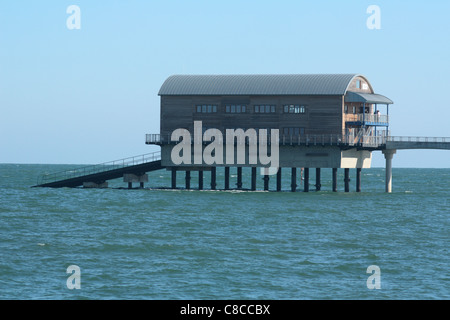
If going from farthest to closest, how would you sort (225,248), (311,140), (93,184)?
(93,184) → (311,140) → (225,248)

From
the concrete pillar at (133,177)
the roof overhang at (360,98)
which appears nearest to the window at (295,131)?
the roof overhang at (360,98)

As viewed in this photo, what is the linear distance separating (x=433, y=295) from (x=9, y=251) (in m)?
20.6

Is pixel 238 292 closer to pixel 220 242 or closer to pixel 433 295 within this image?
pixel 433 295

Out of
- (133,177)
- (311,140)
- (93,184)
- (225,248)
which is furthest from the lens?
(93,184)

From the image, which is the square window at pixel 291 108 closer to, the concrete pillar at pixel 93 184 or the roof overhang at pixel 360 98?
the roof overhang at pixel 360 98

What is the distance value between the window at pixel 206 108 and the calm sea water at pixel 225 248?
789cm

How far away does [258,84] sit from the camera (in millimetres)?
75250

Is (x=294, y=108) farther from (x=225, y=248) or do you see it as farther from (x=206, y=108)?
(x=225, y=248)

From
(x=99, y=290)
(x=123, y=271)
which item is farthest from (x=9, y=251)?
(x=99, y=290)

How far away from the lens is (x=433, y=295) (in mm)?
31562

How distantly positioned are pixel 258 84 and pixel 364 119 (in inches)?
378

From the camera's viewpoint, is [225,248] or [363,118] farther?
[363,118]

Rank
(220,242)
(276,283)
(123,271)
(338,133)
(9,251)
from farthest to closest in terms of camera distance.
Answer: (338,133) < (220,242) < (9,251) < (123,271) < (276,283)
